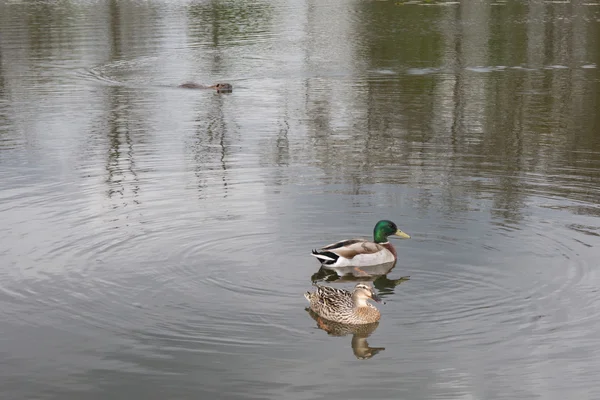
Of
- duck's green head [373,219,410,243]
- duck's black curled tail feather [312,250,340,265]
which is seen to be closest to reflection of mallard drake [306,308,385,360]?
duck's black curled tail feather [312,250,340,265]

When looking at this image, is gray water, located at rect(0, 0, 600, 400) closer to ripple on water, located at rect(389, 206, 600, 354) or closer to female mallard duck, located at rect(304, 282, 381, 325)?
ripple on water, located at rect(389, 206, 600, 354)

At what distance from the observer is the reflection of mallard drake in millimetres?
12238

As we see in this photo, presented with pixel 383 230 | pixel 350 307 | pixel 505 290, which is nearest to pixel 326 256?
pixel 383 230

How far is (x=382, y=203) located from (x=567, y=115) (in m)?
11.6

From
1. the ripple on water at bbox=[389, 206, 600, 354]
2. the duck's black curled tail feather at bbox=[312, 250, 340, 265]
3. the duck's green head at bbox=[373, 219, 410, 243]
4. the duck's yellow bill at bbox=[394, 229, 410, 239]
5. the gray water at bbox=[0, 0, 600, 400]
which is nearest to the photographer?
the gray water at bbox=[0, 0, 600, 400]

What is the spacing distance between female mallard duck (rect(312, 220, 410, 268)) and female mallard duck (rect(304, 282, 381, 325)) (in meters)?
1.79

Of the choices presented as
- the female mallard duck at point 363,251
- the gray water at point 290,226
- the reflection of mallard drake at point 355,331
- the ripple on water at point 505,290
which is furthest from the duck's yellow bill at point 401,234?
the reflection of mallard drake at point 355,331

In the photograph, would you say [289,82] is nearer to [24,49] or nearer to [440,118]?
[440,118]

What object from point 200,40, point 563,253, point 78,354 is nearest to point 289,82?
point 200,40

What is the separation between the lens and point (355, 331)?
508 inches

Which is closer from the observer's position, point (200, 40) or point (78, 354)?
point (78, 354)

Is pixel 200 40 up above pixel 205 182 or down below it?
above

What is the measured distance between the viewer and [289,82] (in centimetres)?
3478

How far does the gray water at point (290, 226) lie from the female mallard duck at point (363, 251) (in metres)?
0.31
